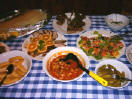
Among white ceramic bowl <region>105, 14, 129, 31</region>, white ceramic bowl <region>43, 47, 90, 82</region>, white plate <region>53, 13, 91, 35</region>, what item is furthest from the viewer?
white plate <region>53, 13, 91, 35</region>

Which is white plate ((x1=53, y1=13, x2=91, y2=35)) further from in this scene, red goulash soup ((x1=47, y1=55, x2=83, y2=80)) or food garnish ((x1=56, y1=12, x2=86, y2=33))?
red goulash soup ((x1=47, y1=55, x2=83, y2=80))

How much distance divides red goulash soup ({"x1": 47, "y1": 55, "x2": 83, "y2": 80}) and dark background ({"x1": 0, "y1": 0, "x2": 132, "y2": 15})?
140 inches

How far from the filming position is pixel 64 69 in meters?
1.82

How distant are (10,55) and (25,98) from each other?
27.3 inches

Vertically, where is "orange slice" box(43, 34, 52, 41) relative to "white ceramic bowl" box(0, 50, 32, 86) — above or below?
above

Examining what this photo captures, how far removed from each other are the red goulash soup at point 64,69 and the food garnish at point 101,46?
1.12 feet

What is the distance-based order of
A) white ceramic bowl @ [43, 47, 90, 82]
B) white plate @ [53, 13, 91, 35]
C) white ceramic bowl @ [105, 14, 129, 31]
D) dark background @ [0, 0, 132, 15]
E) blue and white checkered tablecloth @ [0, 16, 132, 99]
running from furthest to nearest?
dark background @ [0, 0, 132, 15] → white plate @ [53, 13, 91, 35] → white ceramic bowl @ [105, 14, 129, 31] → white ceramic bowl @ [43, 47, 90, 82] → blue and white checkered tablecloth @ [0, 16, 132, 99]

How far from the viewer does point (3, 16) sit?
6.93 feet

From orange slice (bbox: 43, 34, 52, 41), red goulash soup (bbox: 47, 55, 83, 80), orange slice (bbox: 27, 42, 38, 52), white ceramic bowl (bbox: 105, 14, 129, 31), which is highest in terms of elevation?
white ceramic bowl (bbox: 105, 14, 129, 31)

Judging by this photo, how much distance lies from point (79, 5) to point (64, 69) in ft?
12.2

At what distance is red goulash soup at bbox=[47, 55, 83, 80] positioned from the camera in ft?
5.79

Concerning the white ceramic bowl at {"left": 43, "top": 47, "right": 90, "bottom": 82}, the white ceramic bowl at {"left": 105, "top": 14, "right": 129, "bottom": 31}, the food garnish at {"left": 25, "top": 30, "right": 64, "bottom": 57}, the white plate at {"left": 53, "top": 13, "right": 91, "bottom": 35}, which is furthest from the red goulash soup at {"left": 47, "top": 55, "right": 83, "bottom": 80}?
the white ceramic bowl at {"left": 105, "top": 14, "right": 129, "bottom": 31}

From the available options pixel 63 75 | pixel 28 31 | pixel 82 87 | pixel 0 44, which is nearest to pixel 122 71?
pixel 82 87

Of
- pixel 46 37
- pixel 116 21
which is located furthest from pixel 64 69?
pixel 116 21
